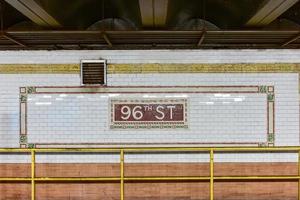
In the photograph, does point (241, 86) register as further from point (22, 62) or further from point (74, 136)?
point (22, 62)

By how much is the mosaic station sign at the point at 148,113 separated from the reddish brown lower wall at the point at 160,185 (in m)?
0.70

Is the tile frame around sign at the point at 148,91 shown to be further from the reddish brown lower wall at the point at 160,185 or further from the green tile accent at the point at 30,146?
the reddish brown lower wall at the point at 160,185

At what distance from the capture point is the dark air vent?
6.16 meters

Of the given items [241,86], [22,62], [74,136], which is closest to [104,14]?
[22,62]

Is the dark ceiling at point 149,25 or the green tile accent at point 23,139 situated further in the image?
the green tile accent at point 23,139

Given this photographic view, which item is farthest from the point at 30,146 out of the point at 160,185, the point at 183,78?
the point at 183,78

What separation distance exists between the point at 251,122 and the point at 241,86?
637 mm

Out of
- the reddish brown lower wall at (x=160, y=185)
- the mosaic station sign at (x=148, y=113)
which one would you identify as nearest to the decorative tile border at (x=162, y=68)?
the mosaic station sign at (x=148, y=113)

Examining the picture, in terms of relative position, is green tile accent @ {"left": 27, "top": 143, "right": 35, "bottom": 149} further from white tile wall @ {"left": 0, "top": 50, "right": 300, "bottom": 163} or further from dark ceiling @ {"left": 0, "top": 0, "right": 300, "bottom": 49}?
dark ceiling @ {"left": 0, "top": 0, "right": 300, "bottom": 49}

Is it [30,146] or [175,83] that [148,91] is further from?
[30,146]

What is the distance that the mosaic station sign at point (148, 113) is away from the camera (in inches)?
244

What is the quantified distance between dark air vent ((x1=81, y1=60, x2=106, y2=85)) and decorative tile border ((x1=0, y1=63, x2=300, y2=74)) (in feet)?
0.34

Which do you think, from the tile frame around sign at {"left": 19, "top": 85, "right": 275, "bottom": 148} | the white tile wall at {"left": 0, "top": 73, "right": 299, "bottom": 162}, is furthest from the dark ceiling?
the tile frame around sign at {"left": 19, "top": 85, "right": 275, "bottom": 148}

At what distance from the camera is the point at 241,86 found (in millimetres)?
6172
